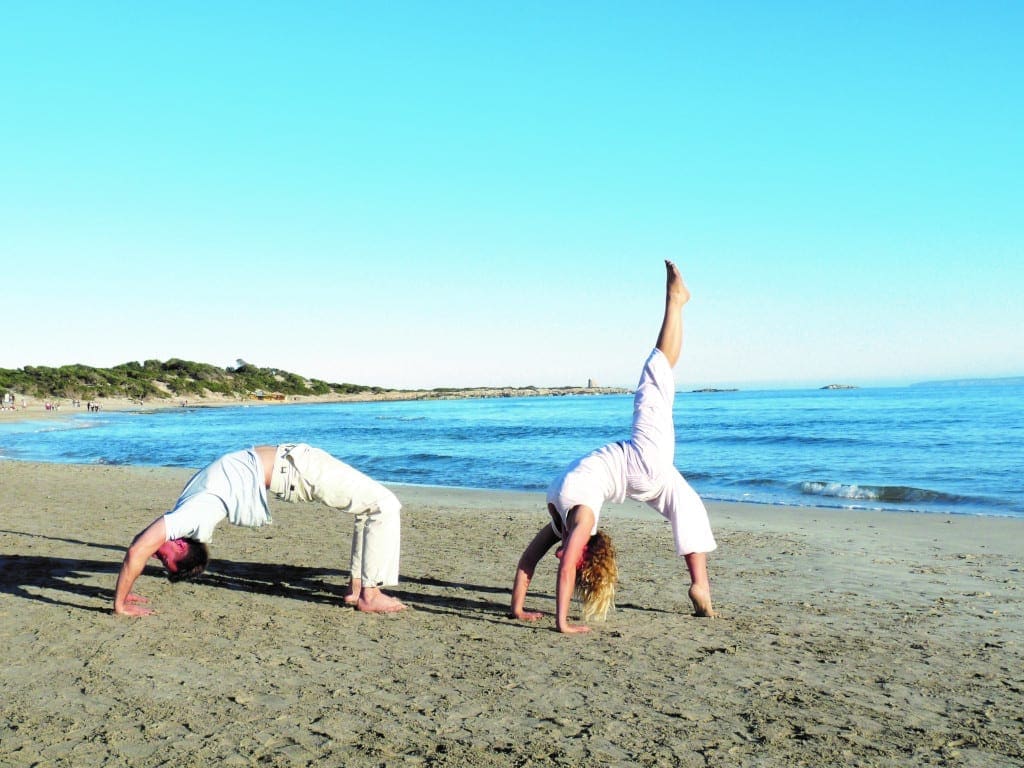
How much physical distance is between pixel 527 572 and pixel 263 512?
188 centimetres

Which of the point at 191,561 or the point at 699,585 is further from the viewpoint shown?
the point at 191,561

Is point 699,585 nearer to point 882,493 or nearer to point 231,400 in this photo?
point 882,493

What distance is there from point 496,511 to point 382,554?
673 centimetres

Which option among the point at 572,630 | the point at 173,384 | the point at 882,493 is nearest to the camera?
the point at 572,630

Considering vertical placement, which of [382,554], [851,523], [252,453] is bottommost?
[851,523]

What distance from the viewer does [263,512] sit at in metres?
5.62

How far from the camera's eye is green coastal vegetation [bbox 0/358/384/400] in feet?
246

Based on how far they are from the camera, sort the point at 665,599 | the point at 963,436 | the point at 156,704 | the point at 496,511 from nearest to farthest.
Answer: the point at 156,704, the point at 665,599, the point at 496,511, the point at 963,436

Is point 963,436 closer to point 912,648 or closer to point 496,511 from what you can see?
point 496,511

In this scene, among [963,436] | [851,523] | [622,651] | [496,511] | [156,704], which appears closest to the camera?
[156,704]

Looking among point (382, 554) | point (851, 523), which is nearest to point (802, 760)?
point (382, 554)

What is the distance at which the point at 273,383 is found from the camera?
4326 inches

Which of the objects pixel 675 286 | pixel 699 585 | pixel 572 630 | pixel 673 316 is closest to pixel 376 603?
pixel 572 630

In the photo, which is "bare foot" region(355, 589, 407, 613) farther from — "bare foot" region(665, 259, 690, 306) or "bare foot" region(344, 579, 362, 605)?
"bare foot" region(665, 259, 690, 306)
